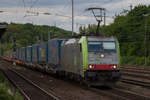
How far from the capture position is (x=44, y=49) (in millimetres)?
27453

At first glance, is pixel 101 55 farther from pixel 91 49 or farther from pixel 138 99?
pixel 138 99

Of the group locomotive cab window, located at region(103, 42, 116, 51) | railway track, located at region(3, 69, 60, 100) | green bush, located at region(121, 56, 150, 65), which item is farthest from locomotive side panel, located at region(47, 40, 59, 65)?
green bush, located at region(121, 56, 150, 65)

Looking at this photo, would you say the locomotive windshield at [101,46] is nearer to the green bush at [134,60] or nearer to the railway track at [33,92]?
the railway track at [33,92]

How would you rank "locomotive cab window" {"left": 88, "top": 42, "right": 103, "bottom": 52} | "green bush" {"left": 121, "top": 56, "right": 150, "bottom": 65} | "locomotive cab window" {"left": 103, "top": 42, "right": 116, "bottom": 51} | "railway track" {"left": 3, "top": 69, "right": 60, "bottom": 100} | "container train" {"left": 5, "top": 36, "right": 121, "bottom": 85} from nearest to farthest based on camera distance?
"railway track" {"left": 3, "top": 69, "right": 60, "bottom": 100} → "container train" {"left": 5, "top": 36, "right": 121, "bottom": 85} → "locomotive cab window" {"left": 88, "top": 42, "right": 103, "bottom": 52} → "locomotive cab window" {"left": 103, "top": 42, "right": 116, "bottom": 51} → "green bush" {"left": 121, "top": 56, "right": 150, "bottom": 65}

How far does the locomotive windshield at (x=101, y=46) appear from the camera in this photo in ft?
51.9

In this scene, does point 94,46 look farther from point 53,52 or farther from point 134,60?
point 134,60

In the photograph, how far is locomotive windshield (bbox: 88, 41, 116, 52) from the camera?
623 inches

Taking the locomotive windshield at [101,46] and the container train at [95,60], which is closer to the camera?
the container train at [95,60]

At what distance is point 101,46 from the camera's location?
52.5 feet

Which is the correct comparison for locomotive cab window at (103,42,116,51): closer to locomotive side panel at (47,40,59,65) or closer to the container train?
the container train

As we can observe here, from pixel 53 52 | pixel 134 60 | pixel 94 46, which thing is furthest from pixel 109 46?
pixel 134 60

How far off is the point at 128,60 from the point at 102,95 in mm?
37408

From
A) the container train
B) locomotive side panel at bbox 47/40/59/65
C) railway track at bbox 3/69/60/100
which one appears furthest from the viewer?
locomotive side panel at bbox 47/40/59/65

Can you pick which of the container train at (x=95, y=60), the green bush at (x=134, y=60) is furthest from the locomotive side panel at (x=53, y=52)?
the green bush at (x=134, y=60)
